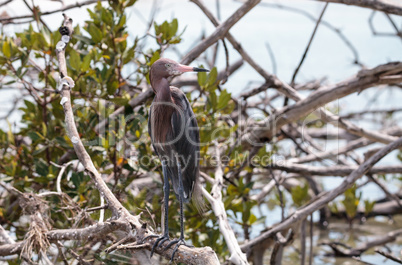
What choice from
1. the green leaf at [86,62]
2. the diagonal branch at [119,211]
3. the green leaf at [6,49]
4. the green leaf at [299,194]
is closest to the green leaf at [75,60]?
the green leaf at [86,62]

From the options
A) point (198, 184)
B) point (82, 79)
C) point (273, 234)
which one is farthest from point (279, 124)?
point (82, 79)

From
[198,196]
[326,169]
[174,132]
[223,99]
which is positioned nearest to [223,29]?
[223,99]

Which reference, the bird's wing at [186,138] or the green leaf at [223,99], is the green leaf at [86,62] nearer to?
the bird's wing at [186,138]

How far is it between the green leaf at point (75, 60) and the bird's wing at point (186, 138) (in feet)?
2.43

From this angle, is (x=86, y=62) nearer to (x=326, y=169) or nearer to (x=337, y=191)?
(x=337, y=191)

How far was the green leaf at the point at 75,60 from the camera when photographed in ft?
10.1

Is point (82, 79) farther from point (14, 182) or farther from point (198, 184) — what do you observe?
point (198, 184)

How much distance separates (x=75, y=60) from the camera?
122 inches

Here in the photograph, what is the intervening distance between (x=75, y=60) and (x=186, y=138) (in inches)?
36.4

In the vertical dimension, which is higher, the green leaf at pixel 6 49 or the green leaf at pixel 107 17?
the green leaf at pixel 107 17

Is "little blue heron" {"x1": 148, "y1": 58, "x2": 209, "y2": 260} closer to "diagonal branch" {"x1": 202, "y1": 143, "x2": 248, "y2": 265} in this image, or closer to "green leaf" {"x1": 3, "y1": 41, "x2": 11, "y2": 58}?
"diagonal branch" {"x1": 202, "y1": 143, "x2": 248, "y2": 265}

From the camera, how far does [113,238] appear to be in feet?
9.50

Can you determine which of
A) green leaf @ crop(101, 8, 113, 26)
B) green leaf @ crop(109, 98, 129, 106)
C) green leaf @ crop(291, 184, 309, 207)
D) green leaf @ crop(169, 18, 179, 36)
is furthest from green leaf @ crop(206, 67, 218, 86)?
green leaf @ crop(291, 184, 309, 207)

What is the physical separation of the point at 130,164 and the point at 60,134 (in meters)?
0.67
